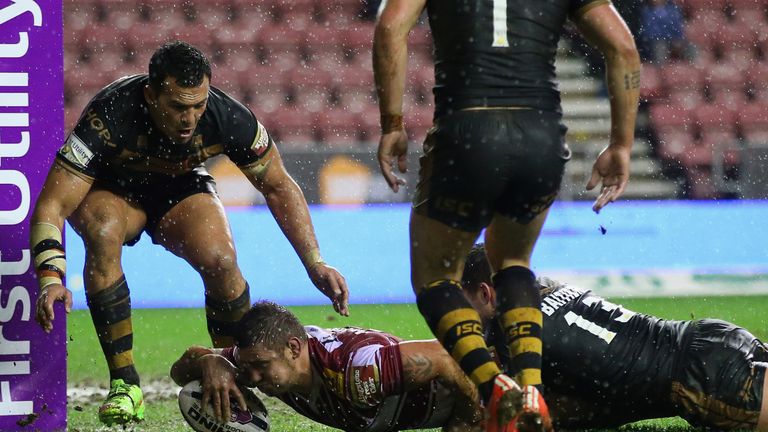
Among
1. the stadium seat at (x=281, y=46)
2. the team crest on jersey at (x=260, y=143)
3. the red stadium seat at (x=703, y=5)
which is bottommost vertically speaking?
the team crest on jersey at (x=260, y=143)

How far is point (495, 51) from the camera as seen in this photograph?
11.2 feet

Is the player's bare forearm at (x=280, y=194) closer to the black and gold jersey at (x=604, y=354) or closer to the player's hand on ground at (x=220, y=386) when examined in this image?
the player's hand on ground at (x=220, y=386)

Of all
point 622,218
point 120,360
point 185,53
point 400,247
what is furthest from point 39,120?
point 622,218

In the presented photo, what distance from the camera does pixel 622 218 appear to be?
9.50 metres

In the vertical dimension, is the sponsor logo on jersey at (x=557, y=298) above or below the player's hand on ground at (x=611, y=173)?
below

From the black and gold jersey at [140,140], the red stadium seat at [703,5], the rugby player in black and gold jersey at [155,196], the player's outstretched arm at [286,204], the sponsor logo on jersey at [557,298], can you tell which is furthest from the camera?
the red stadium seat at [703,5]

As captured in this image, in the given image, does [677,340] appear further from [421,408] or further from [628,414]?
[421,408]

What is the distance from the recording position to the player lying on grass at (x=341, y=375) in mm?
3824

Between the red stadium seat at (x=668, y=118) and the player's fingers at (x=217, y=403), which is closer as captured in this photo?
the player's fingers at (x=217, y=403)

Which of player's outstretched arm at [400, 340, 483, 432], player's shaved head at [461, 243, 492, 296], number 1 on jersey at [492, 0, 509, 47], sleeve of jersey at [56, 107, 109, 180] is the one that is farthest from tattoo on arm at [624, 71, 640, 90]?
sleeve of jersey at [56, 107, 109, 180]

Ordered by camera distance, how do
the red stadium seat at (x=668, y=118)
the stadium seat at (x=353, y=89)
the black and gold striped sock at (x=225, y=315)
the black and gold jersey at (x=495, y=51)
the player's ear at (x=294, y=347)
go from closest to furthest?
the black and gold jersey at (x=495, y=51)
the player's ear at (x=294, y=347)
the black and gold striped sock at (x=225, y=315)
the stadium seat at (x=353, y=89)
the red stadium seat at (x=668, y=118)

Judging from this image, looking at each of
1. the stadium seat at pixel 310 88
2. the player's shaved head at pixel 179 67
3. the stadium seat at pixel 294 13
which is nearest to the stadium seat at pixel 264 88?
the stadium seat at pixel 310 88

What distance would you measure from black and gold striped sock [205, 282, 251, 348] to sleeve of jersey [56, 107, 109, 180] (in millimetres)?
753

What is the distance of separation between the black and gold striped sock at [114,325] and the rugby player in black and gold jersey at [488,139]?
158 cm
